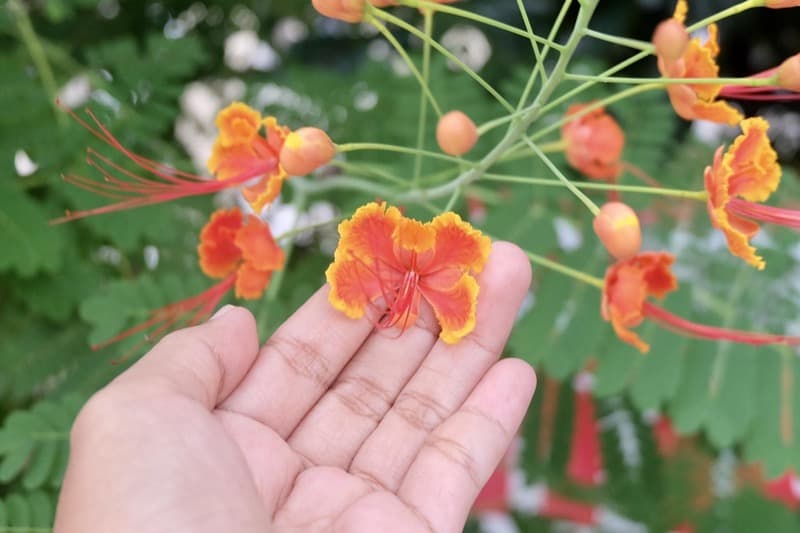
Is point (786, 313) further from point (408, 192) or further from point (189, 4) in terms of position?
point (189, 4)

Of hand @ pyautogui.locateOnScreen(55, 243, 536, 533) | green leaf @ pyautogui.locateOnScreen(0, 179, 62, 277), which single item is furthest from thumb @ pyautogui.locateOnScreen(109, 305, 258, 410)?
green leaf @ pyautogui.locateOnScreen(0, 179, 62, 277)

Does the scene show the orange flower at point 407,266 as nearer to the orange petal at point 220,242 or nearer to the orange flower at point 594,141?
the orange petal at point 220,242

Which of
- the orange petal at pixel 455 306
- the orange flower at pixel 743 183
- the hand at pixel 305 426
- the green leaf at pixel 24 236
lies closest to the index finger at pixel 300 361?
the hand at pixel 305 426

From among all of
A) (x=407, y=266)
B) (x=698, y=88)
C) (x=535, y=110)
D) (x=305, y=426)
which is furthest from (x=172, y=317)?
(x=698, y=88)

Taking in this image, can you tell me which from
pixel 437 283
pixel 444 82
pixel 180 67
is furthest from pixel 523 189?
pixel 180 67

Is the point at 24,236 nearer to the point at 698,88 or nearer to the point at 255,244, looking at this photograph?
the point at 255,244

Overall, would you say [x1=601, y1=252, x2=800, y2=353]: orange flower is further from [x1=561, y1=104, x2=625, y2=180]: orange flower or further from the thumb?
the thumb

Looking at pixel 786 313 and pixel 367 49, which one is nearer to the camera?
pixel 786 313
